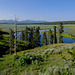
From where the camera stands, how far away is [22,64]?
516 inches

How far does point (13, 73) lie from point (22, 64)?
9.05 feet

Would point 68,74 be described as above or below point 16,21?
below

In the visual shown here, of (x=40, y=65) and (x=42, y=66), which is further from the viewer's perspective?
(x=40, y=65)

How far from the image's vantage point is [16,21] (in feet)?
72.1

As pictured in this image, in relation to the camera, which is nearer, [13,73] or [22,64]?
[13,73]

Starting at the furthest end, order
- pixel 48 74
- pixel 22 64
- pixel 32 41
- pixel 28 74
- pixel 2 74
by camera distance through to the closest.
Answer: pixel 32 41 → pixel 22 64 → pixel 2 74 → pixel 28 74 → pixel 48 74

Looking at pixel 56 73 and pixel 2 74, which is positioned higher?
pixel 56 73

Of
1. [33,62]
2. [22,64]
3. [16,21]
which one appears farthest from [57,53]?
[16,21]

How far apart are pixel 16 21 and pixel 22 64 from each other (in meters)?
12.5

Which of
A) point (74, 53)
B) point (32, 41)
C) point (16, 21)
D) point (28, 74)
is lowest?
point (32, 41)

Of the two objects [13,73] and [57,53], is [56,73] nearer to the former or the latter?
[13,73]

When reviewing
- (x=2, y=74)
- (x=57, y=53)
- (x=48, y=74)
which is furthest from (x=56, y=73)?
(x=57, y=53)

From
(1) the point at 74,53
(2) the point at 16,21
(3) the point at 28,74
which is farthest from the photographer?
(2) the point at 16,21

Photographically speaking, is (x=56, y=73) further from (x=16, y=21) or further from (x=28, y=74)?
(x=16, y=21)
